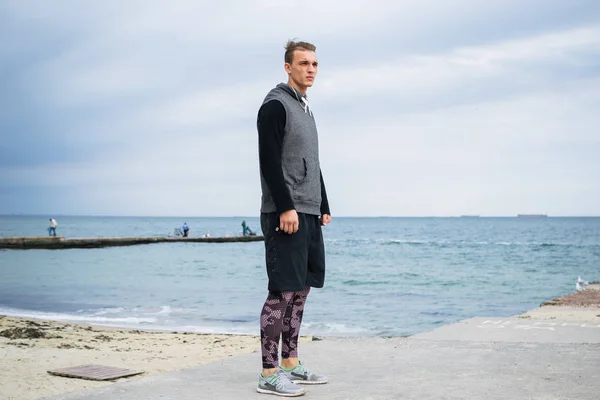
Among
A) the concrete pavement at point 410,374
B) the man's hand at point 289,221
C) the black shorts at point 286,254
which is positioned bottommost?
the concrete pavement at point 410,374

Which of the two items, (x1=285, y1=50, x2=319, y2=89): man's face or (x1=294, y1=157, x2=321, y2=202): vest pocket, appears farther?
(x1=285, y1=50, x2=319, y2=89): man's face

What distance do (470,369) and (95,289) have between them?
21200 millimetres

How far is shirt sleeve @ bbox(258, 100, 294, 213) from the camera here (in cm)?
376

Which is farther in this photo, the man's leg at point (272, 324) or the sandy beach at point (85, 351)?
the sandy beach at point (85, 351)

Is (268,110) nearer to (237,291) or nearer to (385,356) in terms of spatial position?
(385,356)

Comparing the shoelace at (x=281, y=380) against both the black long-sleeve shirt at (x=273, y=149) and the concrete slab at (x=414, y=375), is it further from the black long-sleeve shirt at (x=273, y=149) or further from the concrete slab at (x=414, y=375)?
the black long-sleeve shirt at (x=273, y=149)

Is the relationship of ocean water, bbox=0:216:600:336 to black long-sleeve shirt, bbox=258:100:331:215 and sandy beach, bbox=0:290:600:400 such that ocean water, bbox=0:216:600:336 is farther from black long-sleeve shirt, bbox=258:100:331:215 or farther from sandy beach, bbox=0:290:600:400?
black long-sleeve shirt, bbox=258:100:331:215

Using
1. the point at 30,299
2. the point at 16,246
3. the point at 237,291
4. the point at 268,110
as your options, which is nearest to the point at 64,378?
the point at 268,110

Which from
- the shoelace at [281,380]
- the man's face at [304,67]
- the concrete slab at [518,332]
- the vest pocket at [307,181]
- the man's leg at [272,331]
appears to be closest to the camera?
the shoelace at [281,380]

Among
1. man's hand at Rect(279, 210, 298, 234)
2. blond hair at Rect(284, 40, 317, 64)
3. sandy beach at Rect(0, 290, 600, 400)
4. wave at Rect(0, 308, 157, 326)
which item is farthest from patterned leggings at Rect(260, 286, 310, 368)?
wave at Rect(0, 308, 157, 326)

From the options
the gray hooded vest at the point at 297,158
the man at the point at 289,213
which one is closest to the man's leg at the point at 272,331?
the man at the point at 289,213

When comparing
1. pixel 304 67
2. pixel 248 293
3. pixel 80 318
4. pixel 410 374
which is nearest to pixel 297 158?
pixel 304 67

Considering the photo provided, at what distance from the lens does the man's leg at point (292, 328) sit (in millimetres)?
4055

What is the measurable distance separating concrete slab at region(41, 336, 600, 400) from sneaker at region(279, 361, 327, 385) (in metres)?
0.07
